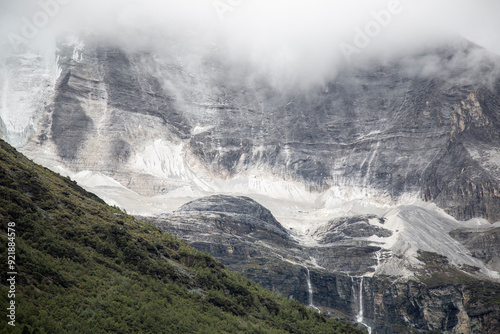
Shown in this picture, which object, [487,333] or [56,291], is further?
[487,333]

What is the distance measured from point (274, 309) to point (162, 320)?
29.0m

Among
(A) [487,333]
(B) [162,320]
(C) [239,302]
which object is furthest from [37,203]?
(A) [487,333]

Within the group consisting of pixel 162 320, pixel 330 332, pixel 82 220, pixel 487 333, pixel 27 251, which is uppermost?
pixel 27 251

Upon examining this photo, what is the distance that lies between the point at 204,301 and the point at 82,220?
767 inches

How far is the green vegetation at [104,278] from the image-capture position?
54406 mm

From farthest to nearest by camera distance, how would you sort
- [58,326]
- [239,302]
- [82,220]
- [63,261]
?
1. [239,302]
2. [82,220]
3. [63,261]
4. [58,326]

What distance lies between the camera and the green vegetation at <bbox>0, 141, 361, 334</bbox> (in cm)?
5441

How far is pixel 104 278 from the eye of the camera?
65.3 m

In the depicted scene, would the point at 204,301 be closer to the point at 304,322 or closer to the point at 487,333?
A: the point at 304,322

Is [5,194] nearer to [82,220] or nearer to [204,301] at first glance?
[82,220]

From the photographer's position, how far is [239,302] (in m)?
83.4

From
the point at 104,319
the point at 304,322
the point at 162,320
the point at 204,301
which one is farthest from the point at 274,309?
the point at 104,319

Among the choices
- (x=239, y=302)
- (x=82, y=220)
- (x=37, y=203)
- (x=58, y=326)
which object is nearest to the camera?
(x=58, y=326)

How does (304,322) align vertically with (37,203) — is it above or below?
below
